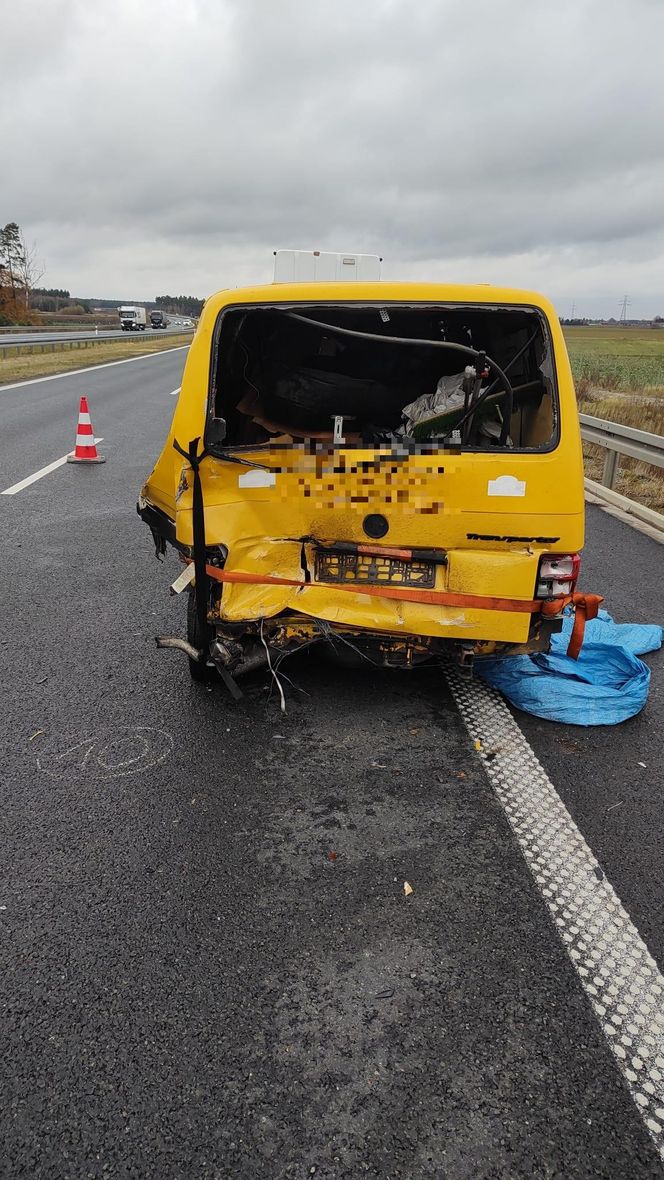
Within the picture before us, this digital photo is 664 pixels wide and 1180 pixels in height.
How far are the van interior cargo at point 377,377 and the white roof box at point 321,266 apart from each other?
13.6ft

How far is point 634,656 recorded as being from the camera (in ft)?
14.4

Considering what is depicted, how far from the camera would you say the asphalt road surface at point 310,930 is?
69.9 inches

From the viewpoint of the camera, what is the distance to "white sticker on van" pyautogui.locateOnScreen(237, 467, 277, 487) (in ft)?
11.3

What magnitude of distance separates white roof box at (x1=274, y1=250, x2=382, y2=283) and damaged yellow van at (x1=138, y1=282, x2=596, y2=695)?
4.77m

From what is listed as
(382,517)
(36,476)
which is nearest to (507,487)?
(382,517)

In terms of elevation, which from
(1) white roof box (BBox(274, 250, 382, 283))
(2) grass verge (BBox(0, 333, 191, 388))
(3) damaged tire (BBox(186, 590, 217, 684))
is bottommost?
(2) grass verge (BBox(0, 333, 191, 388))

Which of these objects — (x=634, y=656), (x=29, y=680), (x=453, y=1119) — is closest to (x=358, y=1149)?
(x=453, y=1119)

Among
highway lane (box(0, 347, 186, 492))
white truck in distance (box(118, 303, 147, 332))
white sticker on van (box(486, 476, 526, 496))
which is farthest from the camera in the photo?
white truck in distance (box(118, 303, 147, 332))

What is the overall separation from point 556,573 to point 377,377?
173cm

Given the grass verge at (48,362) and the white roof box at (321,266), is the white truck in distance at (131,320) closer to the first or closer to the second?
the grass verge at (48,362)

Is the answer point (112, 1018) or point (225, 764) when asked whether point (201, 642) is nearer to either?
point (225, 764)

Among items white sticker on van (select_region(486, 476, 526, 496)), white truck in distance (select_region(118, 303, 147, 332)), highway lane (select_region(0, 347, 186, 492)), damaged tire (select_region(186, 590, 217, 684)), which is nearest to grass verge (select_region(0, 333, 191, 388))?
highway lane (select_region(0, 347, 186, 492))

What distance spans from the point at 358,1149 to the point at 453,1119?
9.6 inches

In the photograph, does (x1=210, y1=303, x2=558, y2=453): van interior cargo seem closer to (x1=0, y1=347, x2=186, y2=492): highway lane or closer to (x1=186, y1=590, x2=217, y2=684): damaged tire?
(x1=186, y1=590, x2=217, y2=684): damaged tire
